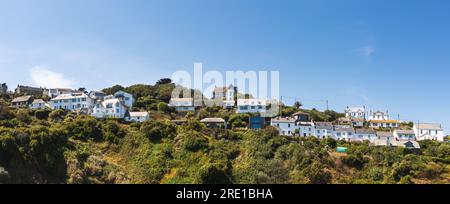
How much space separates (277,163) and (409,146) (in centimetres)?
1752

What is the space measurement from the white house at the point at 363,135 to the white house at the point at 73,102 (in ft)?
110

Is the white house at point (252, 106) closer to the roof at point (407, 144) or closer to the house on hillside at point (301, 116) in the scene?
the house on hillside at point (301, 116)

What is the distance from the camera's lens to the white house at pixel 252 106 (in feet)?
152

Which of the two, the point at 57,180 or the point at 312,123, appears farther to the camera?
the point at 312,123

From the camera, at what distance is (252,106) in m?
46.4

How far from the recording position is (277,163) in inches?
1028

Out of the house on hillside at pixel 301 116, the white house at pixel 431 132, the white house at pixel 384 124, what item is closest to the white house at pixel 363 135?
the house on hillside at pixel 301 116

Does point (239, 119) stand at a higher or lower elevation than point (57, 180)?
higher

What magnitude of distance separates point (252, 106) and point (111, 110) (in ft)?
58.1

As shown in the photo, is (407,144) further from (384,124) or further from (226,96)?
(226,96)

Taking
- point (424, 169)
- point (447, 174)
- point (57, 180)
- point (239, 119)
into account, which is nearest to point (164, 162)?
point (57, 180)

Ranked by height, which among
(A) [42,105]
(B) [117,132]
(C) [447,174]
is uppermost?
(A) [42,105]
